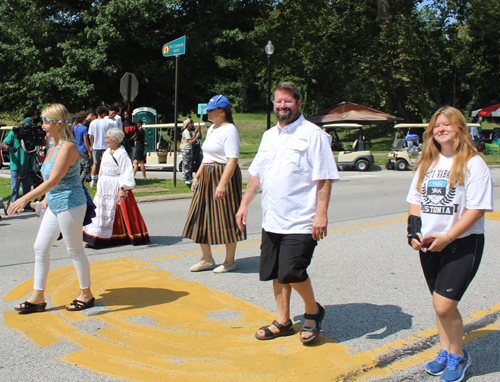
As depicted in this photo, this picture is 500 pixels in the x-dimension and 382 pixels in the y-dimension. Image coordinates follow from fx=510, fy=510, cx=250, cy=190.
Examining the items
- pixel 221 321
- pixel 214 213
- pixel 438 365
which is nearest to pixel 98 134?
pixel 214 213

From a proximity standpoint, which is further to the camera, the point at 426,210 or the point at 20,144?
the point at 20,144

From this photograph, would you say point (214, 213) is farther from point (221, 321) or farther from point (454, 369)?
point (454, 369)

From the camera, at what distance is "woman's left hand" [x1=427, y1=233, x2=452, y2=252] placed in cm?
306

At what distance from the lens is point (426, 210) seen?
10.7ft

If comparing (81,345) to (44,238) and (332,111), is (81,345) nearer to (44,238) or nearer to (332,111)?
(44,238)

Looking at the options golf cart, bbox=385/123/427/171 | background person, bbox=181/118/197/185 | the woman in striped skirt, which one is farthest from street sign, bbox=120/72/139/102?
golf cart, bbox=385/123/427/171

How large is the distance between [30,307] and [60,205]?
2.98ft

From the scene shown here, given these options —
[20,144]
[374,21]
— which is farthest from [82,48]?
[374,21]

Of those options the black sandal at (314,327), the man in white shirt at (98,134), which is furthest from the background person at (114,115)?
the black sandal at (314,327)

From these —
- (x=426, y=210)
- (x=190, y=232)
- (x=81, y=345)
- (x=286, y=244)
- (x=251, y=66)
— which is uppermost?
(x=251, y=66)

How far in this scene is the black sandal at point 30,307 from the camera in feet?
14.0

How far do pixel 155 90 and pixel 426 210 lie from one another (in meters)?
27.7

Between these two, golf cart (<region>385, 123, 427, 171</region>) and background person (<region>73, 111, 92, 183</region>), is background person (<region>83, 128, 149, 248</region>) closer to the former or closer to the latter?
background person (<region>73, 111, 92, 183</region>)

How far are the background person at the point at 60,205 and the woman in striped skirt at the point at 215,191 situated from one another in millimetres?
1487
